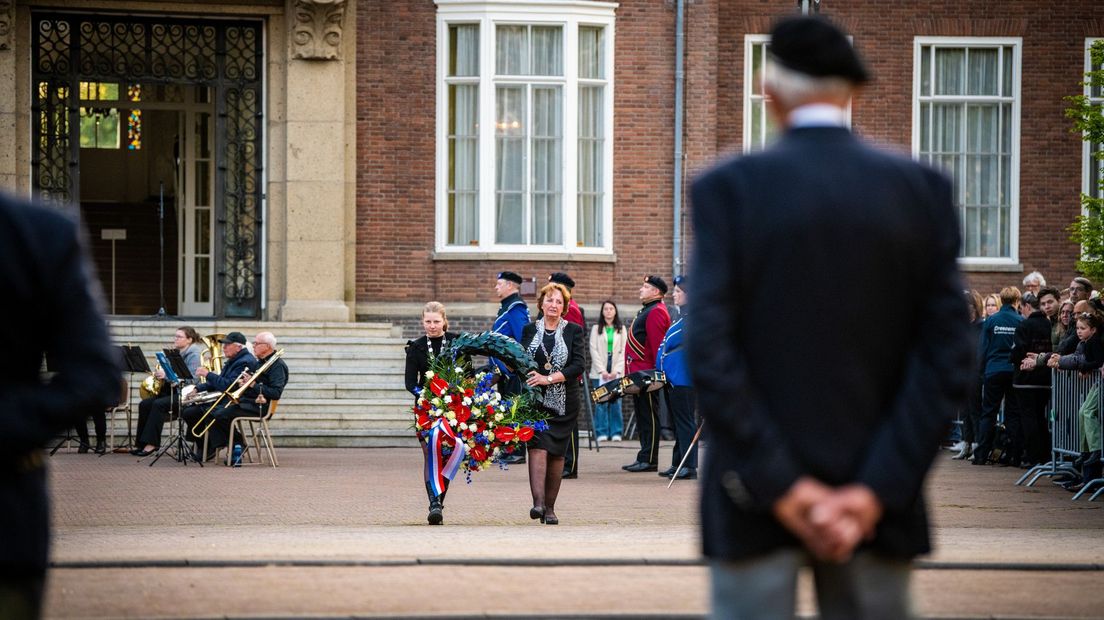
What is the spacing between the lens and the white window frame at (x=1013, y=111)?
24719 millimetres

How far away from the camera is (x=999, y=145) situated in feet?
82.5

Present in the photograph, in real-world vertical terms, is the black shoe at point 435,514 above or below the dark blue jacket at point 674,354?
below

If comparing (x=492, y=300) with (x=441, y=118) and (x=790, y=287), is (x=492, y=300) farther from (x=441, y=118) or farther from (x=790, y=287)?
(x=790, y=287)

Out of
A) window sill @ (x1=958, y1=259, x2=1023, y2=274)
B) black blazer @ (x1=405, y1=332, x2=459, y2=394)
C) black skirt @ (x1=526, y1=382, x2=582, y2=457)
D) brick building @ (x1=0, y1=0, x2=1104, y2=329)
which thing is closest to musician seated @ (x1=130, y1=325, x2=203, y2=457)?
brick building @ (x1=0, y1=0, x2=1104, y2=329)

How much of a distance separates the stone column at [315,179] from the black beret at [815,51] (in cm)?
1948

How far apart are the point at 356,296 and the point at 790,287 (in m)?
20.1

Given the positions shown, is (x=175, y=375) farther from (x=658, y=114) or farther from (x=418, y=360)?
(x=658, y=114)

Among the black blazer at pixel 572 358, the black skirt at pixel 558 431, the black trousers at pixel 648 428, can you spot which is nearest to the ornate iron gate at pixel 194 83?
the black trousers at pixel 648 428

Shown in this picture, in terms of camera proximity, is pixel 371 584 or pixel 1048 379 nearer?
pixel 371 584

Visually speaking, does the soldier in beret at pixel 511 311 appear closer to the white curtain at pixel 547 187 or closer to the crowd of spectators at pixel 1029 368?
the crowd of spectators at pixel 1029 368

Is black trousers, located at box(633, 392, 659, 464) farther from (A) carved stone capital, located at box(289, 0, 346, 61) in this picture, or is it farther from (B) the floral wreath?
(A) carved stone capital, located at box(289, 0, 346, 61)

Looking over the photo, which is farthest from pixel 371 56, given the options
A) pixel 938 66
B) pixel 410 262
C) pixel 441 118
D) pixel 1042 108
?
pixel 1042 108

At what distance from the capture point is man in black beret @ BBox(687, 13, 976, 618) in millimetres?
3553

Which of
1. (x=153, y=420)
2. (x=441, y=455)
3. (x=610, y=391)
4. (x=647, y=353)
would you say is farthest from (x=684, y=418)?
(x=153, y=420)
